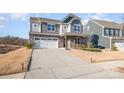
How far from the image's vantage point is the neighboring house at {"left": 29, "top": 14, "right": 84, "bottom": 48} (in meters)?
13.8

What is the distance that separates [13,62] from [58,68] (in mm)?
1984

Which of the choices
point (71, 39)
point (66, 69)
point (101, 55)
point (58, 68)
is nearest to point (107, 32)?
point (71, 39)

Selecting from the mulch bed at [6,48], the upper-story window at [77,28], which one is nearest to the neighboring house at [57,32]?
the upper-story window at [77,28]

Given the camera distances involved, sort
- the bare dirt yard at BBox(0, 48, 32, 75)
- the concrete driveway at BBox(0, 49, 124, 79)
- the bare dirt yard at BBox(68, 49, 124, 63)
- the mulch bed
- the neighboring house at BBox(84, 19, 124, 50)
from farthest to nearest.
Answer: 1. the neighboring house at BBox(84, 19, 124, 50)
2. the bare dirt yard at BBox(68, 49, 124, 63)
3. the mulch bed
4. the bare dirt yard at BBox(0, 48, 32, 75)
5. the concrete driveway at BBox(0, 49, 124, 79)

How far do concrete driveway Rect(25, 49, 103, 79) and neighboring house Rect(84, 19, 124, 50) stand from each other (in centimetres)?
257

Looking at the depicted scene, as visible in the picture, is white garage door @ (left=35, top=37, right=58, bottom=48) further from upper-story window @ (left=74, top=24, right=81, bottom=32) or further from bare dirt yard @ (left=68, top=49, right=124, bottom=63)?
bare dirt yard @ (left=68, top=49, right=124, bottom=63)

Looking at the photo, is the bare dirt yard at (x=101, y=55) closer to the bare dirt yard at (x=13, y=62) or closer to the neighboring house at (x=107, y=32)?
the neighboring house at (x=107, y=32)

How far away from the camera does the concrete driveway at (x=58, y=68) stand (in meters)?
8.20

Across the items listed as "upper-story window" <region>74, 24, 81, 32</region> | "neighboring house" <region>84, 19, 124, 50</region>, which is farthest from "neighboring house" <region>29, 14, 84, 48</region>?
"neighboring house" <region>84, 19, 124, 50</region>

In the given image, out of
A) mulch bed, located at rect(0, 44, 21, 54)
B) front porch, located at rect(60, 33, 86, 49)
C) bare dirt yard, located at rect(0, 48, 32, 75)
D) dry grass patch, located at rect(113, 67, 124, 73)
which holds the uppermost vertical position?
front porch, located at rect(60, 33, 86, 49)

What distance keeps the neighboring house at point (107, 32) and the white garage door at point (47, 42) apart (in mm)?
2550

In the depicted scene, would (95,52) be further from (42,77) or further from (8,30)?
(8,30)

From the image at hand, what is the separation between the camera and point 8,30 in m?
9.20
